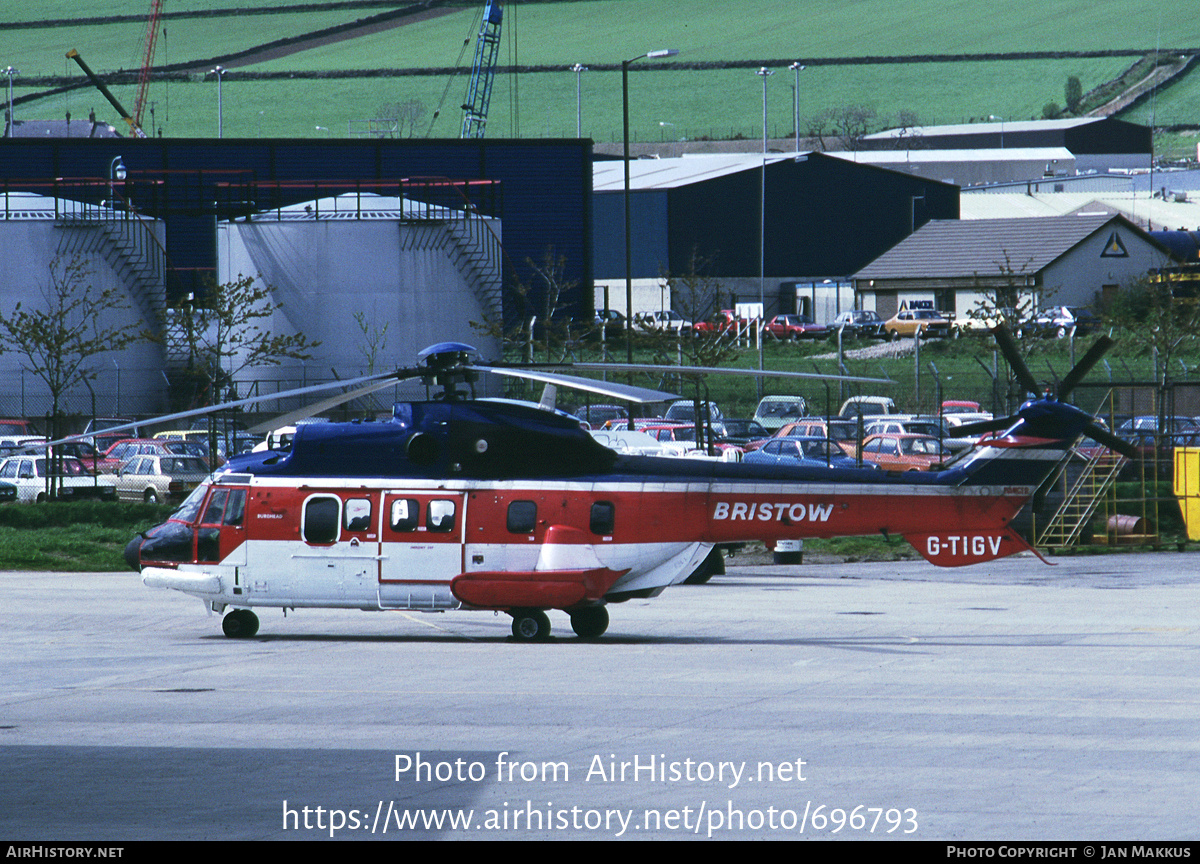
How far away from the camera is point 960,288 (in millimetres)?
69375

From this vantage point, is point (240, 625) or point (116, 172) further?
point (116, 172)

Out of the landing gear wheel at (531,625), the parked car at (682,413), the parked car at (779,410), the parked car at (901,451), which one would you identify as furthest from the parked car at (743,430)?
the landing gear wheel at (531,625)

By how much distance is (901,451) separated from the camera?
33.9 meters

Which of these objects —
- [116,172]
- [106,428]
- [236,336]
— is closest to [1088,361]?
[106,428]

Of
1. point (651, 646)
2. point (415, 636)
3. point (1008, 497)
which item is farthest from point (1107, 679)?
point (415, 636)

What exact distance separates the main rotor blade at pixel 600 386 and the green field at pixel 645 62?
118190mm

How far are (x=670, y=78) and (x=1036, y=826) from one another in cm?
14081

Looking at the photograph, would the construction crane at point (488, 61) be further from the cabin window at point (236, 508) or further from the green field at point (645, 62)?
the cabin window at point (236, 508)

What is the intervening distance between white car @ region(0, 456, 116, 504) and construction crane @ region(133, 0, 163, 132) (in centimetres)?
9812

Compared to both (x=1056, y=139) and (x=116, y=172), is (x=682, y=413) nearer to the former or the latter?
(x=116, y=172)

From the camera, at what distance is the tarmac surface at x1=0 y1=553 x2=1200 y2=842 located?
8.55 meters

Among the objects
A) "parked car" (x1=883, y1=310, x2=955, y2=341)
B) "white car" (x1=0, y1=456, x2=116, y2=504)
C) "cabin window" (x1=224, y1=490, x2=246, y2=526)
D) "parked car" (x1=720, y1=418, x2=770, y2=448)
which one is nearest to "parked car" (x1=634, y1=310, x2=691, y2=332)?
"parked car" (x1=883, y1=310, x2=955, y2=341)

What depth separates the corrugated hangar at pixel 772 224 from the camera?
265 feet

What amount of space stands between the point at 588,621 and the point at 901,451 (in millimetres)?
18322
